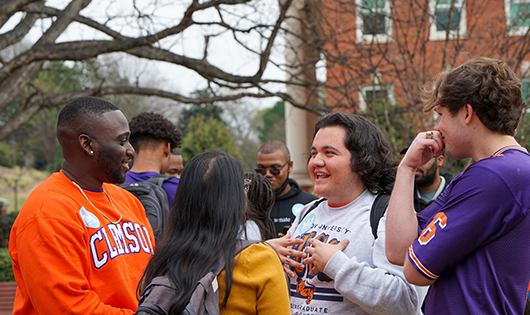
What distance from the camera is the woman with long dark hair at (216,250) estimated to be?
1854mm

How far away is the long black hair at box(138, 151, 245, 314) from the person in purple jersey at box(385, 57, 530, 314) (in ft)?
2.23

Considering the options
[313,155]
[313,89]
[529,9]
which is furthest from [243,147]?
[313,155]

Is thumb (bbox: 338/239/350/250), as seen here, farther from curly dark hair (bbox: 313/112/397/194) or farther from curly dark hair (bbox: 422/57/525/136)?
curly dark hair (bbox: 422/57/525/136)

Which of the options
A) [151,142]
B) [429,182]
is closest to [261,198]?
[151,142]

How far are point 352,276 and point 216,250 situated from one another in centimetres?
64

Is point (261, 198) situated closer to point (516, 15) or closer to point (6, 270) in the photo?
point (516, 15)

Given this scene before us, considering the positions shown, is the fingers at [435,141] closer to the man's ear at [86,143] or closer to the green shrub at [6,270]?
the man's ear at [86,143]

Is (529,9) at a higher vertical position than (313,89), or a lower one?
higher

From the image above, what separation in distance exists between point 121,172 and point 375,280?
57.9 inches

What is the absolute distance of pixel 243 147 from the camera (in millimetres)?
35031

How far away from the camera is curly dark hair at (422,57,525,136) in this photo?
1.76 m

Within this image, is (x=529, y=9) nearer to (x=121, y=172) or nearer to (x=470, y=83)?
(x=470, y=83)

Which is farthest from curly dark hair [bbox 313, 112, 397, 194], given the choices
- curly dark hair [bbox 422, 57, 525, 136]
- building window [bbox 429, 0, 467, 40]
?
building window [bbox 429, 0, 467, 40]

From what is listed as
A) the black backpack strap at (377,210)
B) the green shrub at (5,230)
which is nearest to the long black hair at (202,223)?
the black backpack strap at (377,210)
